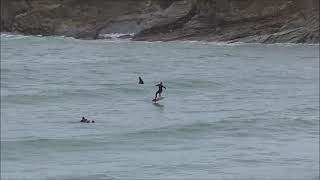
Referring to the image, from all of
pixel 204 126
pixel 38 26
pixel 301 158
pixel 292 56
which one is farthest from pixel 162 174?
pixel 38 26

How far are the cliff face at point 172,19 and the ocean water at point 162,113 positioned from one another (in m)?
6.84

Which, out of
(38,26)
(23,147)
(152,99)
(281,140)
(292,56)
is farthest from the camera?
(38,26)

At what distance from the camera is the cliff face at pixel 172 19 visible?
79.9m

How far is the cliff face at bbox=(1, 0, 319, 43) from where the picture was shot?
79.9 m

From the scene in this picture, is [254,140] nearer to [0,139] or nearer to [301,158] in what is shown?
[301,158]

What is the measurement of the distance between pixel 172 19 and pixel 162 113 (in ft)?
155

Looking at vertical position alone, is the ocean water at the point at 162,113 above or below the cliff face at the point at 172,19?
below

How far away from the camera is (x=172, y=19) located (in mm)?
83938

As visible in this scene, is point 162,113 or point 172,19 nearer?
point 162,113

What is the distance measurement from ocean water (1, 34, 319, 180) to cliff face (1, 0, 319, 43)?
684cm

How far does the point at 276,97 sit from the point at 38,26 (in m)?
53.3

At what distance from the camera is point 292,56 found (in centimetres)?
6538

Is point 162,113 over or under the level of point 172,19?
under

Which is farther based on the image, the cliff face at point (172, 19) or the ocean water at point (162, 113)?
the cliff face at point (172, 19)
